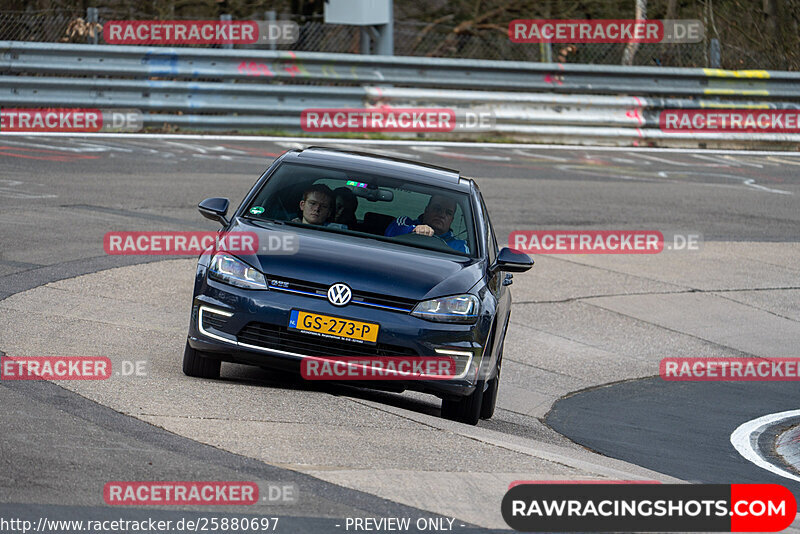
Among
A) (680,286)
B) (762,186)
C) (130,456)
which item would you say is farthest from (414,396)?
(762,186)

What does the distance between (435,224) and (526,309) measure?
14.0ft

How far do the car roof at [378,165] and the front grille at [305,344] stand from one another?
162 centimetres

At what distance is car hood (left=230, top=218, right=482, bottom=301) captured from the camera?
751 cm

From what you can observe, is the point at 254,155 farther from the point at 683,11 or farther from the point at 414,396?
the point at 683,11

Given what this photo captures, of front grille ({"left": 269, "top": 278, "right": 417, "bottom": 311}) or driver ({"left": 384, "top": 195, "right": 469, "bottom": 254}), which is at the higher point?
driver ({"left": 384, "top": 195, "right": 469, "bottom": 254})

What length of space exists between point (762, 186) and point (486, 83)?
4.97 meters

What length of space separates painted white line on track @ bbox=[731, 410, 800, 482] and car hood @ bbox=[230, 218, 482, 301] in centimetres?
242

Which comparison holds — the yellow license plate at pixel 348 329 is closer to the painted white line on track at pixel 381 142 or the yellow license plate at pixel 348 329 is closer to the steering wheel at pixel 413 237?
the steering wheel at pixel 413 237

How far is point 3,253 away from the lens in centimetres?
1176

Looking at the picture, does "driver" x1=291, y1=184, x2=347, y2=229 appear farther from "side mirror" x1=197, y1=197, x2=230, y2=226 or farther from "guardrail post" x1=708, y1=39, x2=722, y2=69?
"guardrail post" x1=708, y1=39, x2=722, y2=69

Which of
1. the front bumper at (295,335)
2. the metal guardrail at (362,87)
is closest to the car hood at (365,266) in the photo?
the front bumper at (295,335)

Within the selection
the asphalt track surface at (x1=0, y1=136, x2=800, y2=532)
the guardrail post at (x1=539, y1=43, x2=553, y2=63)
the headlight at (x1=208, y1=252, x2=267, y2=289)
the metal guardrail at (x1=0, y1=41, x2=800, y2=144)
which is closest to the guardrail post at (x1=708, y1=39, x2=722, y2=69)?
the metal guardrail at (x1=0, y1=41, x2=800, y2=144)

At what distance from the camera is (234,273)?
7629 millimetres

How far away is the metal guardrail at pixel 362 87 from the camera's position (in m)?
19.5
